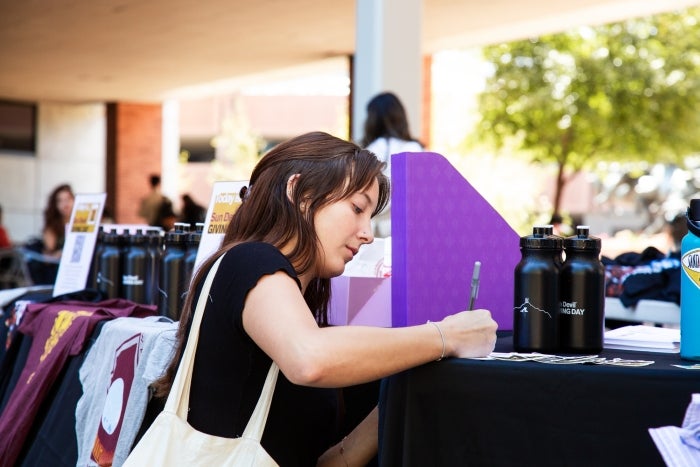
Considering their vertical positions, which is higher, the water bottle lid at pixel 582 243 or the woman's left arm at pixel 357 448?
the water bottle lid at pixel 582 243

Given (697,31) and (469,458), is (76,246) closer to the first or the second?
(469,458)

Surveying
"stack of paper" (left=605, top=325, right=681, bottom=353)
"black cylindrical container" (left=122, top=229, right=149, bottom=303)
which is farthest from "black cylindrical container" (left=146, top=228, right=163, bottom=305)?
"stack of paper" (left=605, top=325, right=681, bottom=353)

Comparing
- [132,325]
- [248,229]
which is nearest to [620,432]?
[248,229]

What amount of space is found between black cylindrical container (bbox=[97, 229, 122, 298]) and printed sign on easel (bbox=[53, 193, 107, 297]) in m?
0.12

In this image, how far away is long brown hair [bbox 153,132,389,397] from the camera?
6.41 ft

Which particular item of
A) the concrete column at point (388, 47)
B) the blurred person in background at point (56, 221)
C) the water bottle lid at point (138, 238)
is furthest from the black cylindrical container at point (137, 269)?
the blurred person in background at point (56, 221)

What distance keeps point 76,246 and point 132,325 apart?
106cm

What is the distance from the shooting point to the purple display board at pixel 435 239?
2.12 meters

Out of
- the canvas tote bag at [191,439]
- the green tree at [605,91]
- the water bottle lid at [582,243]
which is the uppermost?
the green tree at [605,91]

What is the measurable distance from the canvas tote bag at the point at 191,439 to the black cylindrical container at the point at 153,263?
1305 millimetres

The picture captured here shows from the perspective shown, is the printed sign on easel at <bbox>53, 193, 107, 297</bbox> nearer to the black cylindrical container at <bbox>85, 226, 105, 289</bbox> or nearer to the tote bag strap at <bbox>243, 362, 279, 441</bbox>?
the black cylindrical container at <bbox>85, 226, 105, 289</bbox>

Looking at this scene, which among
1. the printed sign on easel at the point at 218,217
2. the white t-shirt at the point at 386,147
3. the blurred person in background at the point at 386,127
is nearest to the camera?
the printed sign on easel at the point at 218,217

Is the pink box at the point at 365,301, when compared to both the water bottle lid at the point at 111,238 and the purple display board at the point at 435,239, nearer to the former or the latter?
the purple display board at the point at 435,239

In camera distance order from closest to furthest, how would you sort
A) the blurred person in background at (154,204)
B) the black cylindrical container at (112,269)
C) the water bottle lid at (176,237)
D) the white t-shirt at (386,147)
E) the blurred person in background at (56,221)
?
the water bottle lid at (176,237)
the black cylindrical container at (112,269)
the white t-shirt at (386,147)
the blurred person in background at (56,221)
the blurred person in background at (154,204)
